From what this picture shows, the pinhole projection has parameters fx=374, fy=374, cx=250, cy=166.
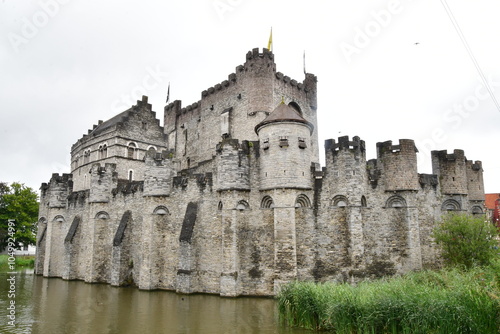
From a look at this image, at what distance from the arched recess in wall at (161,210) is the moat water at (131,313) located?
460 cm

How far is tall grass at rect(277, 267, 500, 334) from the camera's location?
892cm

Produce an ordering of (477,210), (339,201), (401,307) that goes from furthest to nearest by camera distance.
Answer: (477,210), (339,201), (401,307)

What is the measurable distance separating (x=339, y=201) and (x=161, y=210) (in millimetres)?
10726

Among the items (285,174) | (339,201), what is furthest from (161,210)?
(339,201)

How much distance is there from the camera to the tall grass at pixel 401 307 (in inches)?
351

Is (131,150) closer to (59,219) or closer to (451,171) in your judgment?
(59,219)

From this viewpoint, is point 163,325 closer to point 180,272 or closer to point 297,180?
point 180,272

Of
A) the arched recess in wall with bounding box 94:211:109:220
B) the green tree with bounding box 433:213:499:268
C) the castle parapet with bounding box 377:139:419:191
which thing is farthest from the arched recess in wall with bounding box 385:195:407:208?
the arched recess in wall with bounding box 94:211:109:220

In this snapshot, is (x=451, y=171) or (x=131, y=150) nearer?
(x=451, y=171)

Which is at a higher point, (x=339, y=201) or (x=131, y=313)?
(x=339, y=201)

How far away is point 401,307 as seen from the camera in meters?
10.1

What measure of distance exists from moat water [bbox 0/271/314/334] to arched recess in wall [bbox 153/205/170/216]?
15.1 feet

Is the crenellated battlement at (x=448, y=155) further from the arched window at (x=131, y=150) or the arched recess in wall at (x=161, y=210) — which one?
the arched window at (x=131, y=150)

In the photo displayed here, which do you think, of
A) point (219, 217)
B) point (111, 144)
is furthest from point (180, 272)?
point (111, 144)
